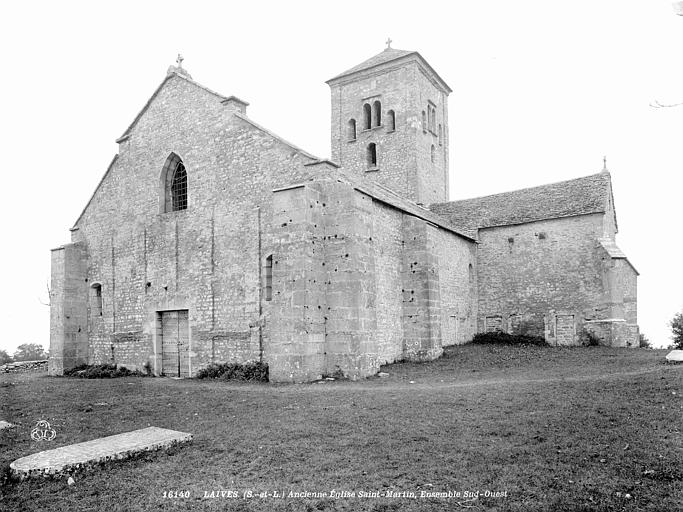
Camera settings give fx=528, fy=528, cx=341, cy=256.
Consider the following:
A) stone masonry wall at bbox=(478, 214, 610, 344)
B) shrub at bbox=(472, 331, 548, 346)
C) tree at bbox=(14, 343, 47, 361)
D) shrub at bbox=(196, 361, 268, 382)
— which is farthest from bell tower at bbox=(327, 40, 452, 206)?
tree at bbox=(14, 343, 47, 361)

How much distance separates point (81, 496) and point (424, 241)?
1558 centimetres

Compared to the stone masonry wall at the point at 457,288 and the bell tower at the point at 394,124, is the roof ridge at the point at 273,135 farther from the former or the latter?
the bell tower at the point at 394,124

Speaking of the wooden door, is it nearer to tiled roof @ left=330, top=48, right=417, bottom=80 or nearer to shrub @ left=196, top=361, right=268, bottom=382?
shrub @ left=196, top=361, right=268, bottom=382

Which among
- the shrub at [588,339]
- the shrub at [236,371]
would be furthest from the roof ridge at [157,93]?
the shrub at [588,339]

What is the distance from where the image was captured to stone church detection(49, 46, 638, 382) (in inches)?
631

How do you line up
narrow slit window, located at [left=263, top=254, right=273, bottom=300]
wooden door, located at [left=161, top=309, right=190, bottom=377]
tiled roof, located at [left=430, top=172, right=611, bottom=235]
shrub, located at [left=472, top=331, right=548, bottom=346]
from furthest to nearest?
tiled roof, located at [left=430, top=172, right=611, bottom=235]
shrub, located at [left=472, top=331, right=548, bottom=346]
wooden door, located at [left=161, top=309, right=190, bottom=377]
narrow slit window, located at [left=263, top=254, right=273, bottom=300]

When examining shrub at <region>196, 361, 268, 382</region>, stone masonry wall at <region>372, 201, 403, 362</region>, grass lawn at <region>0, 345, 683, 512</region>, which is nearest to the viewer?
grass lawn at <region>0, 345, 683, 512</region>

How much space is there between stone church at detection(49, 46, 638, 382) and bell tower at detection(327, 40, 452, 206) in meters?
3.39

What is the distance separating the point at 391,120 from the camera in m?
32.1

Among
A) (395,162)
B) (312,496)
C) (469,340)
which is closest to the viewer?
(312,496)

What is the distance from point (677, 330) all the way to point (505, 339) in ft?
32.0

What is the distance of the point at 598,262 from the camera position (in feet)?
80.7

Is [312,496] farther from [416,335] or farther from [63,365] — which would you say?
[63,365]

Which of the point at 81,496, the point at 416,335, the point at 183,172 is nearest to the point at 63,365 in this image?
the point at 183,172
